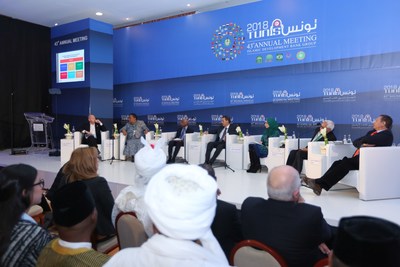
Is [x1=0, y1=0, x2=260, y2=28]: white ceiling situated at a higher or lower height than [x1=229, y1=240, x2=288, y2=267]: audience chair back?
higher

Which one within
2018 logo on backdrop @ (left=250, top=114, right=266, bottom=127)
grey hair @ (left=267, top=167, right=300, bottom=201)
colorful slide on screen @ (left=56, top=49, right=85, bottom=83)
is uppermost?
colorful slide on screen @ (left=56, top=49, right=85, bottom=83)

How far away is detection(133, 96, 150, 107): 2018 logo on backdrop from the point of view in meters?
9.27

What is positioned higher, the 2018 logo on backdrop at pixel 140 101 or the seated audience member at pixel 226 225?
the 2018 logo on backdrop at pixel 140 101

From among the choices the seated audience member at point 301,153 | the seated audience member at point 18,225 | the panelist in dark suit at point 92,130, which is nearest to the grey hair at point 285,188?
the seated audience member at point 18,225

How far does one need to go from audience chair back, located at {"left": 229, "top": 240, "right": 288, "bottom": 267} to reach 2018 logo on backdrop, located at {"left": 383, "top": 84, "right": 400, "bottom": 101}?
5.18 meters

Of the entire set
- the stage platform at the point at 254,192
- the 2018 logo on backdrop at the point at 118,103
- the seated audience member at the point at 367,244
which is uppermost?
the 2018 logo on backdrop at the point at 118,103

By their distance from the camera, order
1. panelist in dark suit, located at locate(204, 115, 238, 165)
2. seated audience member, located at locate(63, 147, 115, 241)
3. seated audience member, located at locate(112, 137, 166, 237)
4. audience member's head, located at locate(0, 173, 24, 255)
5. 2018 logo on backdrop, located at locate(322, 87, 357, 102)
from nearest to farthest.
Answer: audience member's head, located at locate(0, 173, 24, 255)
seated audience member, located at locate(112, 137, 166, 237)
seated audience member, located at locate(63, 147, 115, 241)
2018 logo on backdrop, located at locate(322, 87, 357, 102)
panelist in dark suit, located at locate(204, 115, 238, 165)

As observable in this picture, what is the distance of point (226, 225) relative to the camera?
201 cm

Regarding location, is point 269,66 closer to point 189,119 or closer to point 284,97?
point 284,97

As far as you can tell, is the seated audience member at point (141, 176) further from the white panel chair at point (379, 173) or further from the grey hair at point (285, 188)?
the white panel chair at point (379, 173)

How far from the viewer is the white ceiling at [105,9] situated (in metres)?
8.30

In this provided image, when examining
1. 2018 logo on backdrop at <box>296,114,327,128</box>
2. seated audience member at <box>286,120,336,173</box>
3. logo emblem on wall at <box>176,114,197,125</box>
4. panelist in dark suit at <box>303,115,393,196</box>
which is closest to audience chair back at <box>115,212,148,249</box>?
panelist in dark suit at <box>303,115,393,196</box>

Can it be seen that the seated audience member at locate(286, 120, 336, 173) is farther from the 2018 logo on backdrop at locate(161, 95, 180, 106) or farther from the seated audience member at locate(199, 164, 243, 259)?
the 2018 logo on backdrop at locate(161, 95, 180, 106)

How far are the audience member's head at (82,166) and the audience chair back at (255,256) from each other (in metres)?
1.39
